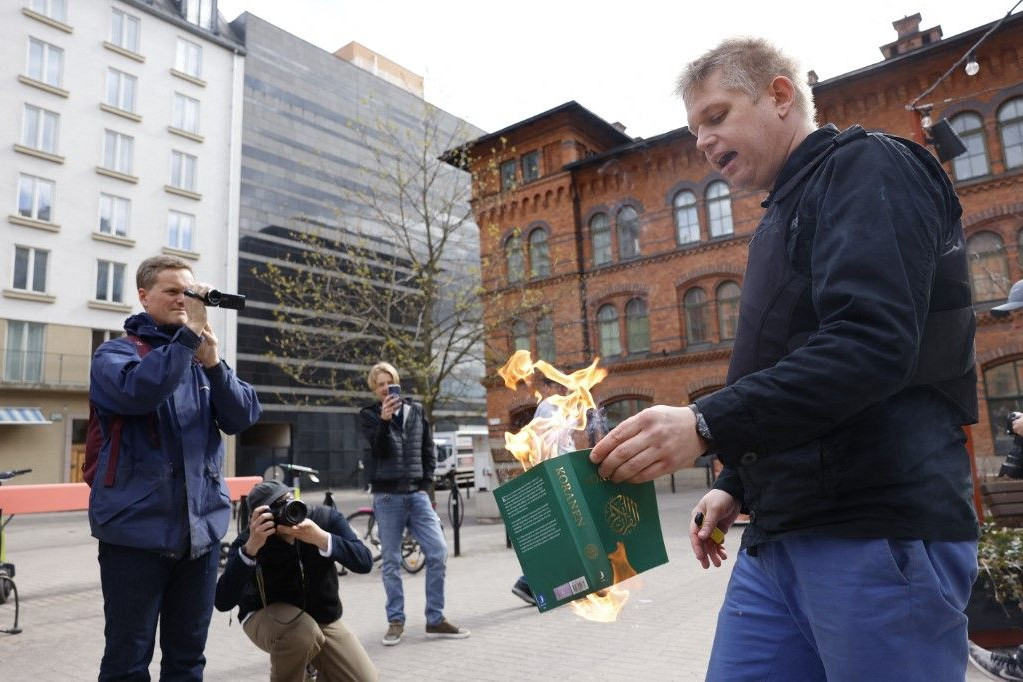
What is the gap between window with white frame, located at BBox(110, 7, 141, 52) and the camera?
1299 inches

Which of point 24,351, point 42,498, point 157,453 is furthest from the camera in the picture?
point 24,351

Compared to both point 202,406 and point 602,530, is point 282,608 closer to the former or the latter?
point 202,406

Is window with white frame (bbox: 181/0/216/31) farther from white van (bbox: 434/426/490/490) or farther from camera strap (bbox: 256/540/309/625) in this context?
camera strap (bbox: 256/540/309/625)

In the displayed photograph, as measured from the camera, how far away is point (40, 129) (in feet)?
97.9

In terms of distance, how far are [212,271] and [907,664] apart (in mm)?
38208

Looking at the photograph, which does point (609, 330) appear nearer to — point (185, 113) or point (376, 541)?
point (376, 541)

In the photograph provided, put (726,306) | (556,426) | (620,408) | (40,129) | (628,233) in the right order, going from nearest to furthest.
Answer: (556,426) < (726,306) < (620,408) < (628,233) < (40,129)

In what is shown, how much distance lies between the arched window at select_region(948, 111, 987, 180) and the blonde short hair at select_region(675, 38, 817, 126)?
80.1 feet

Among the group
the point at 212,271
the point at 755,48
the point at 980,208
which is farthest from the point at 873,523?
the point at 212,271

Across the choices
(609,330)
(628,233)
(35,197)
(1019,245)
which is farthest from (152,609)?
(35,197)

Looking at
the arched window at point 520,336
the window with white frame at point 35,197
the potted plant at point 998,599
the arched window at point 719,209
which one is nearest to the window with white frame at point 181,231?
the window with white frame at point 35,197

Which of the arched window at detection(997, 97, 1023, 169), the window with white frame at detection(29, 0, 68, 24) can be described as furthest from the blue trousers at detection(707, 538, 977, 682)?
the window with white frame at detection(29, 0, 68, 24)

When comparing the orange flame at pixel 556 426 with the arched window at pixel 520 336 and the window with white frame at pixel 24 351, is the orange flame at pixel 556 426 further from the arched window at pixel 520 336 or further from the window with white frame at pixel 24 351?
the window with white frame at pixel 24 351

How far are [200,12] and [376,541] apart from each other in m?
36.5
